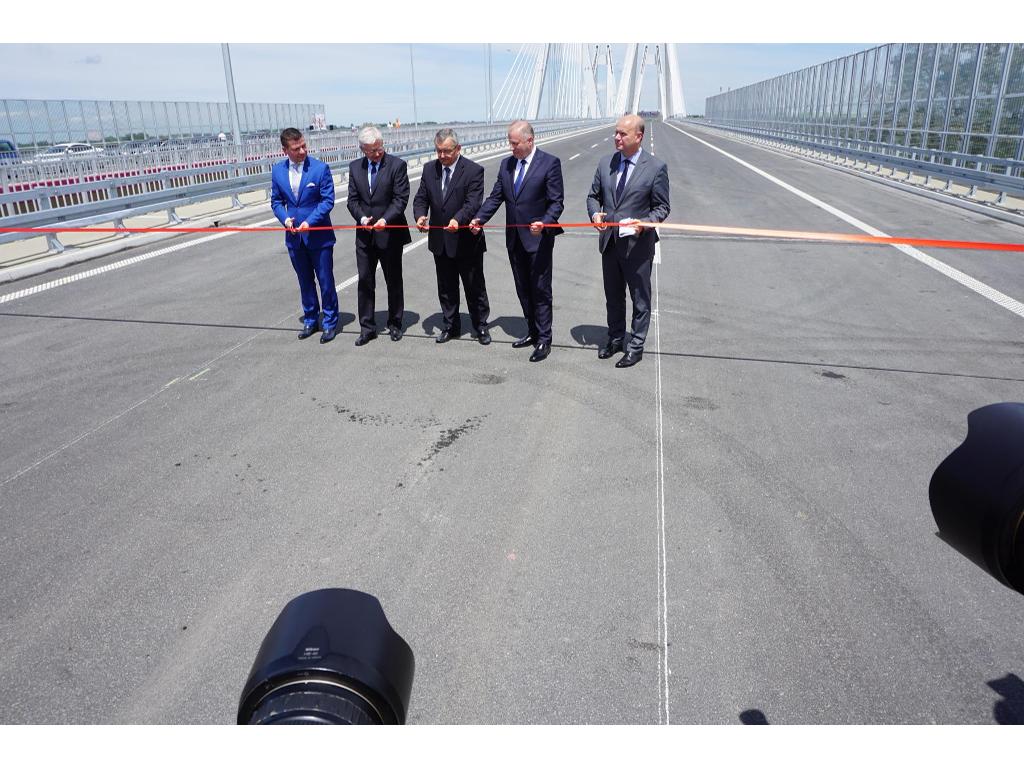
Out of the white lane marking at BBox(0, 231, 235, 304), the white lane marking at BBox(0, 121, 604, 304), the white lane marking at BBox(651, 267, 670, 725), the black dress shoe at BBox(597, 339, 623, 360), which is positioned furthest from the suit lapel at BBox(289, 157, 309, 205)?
the white lane marking at BBox(0, 231, 235, 304)

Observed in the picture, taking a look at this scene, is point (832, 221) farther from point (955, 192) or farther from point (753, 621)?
point (753, 621)

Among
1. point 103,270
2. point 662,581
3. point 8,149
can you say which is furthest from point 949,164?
point 8,149

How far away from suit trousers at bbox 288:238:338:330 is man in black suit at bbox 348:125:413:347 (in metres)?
0.33

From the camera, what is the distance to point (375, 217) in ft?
23.5

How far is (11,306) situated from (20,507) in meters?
5.70

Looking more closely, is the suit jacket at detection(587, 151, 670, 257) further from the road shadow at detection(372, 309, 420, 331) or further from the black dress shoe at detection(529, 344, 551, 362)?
the road shadow at detection(372, 309, 420, 331)

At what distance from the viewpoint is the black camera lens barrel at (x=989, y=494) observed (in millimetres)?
1357

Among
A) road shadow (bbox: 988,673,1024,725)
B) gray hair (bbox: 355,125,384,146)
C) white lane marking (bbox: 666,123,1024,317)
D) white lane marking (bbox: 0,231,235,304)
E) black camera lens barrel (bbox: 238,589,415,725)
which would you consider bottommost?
road shadow (bbox: 988,673,1024,725)

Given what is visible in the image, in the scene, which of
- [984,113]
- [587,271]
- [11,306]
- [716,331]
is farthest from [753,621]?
[984,113]

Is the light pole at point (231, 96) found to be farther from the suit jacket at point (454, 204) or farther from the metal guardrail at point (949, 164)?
the metal guardrail at point (949, 164)

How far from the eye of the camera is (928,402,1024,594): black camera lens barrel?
1357 millimetres

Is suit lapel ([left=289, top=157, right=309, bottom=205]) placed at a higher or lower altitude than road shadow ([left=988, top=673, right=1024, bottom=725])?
higher

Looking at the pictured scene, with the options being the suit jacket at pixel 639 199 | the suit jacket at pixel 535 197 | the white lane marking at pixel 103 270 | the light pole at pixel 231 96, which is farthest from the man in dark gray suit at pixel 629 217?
the light pole at pixel 231 96

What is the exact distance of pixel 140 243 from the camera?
502 inches
